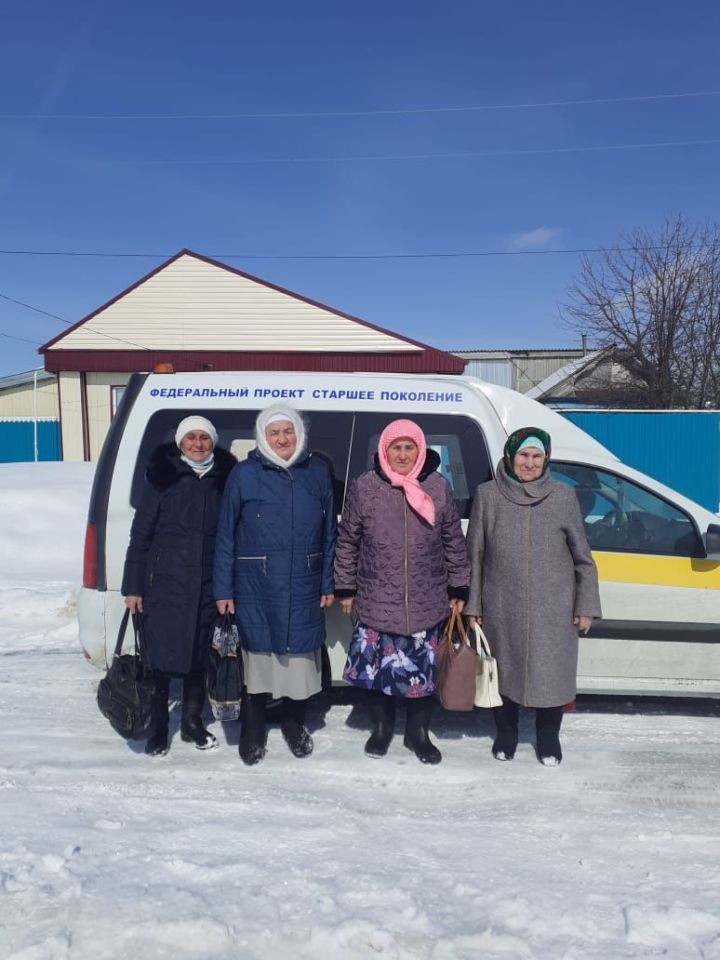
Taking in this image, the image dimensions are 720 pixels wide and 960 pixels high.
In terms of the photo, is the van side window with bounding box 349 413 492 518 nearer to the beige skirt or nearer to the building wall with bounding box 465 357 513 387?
the beige skirt

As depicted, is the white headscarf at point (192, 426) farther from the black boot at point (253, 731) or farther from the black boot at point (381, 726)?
the black boot at point (381, 726)

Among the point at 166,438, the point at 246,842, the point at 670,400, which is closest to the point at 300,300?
the point at 670,400

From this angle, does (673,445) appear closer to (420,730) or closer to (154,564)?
(420,730)

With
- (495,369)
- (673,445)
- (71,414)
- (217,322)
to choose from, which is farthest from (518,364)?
(673,445)

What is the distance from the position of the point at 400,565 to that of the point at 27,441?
23665 millimetres

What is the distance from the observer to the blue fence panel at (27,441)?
24688mm

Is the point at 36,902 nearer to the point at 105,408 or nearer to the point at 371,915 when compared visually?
the point at 371,915

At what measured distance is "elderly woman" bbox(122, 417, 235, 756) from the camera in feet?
12.2

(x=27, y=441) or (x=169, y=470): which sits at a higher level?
(x=27, y=441)

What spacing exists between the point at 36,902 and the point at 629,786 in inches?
104

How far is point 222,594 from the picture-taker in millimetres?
3648

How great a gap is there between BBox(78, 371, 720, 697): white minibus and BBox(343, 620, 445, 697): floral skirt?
0.42 meters

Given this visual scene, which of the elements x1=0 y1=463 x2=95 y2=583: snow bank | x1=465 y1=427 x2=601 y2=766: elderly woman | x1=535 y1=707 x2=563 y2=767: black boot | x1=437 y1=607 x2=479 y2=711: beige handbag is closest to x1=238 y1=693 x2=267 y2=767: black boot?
x1=437 y1=607 x2=479 y2=711: beige handbag

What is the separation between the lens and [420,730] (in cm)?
397
